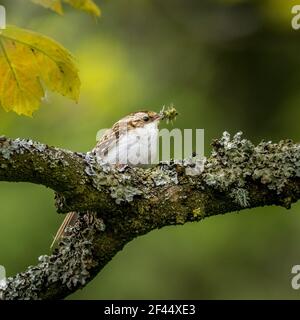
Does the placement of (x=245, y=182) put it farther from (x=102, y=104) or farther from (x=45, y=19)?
(x=45, y=19)

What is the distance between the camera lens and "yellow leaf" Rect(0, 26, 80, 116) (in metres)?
2.96

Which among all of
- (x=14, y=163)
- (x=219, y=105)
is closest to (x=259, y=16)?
(x=219, y=105)

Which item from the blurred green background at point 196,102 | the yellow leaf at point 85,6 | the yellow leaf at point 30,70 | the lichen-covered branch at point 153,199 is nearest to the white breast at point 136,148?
the lichen-covered branch at point 153,199

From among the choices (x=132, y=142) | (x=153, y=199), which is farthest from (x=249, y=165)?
(x=132, y=142)

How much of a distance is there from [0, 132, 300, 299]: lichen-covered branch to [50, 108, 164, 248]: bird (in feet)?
1.46

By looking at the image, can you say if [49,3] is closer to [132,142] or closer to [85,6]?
[85,6]

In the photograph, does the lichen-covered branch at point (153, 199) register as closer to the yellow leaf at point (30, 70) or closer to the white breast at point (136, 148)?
the yellow leaf at point (30, 70)

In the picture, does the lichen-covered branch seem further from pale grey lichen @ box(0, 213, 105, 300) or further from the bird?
the bird

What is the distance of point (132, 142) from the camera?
4.71 m

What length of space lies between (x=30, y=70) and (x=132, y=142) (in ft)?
5.41

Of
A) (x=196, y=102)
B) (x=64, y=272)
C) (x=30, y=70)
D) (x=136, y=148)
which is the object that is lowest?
(x=64, y=272)

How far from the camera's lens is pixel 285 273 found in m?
7.10

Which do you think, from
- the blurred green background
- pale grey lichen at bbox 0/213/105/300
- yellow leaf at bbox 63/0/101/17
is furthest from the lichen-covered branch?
the blurred green background

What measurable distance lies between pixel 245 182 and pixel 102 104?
347 cm
